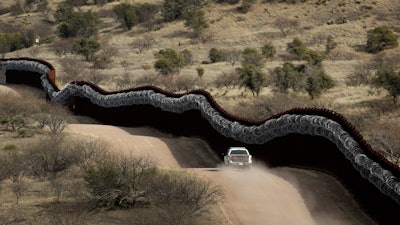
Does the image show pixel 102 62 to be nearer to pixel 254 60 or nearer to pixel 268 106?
pixel 254 60

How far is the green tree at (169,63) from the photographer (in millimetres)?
55000

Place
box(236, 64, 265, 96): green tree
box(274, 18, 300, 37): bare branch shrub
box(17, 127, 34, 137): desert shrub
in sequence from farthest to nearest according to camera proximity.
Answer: box(274, 18, 300, 37): bare branch shrub
box(236, 64, 265, 96): green tree
box(17, 127, 34, 137): desert shrub

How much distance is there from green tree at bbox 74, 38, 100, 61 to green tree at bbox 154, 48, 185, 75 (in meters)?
12.1

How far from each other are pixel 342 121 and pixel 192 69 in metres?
40.5

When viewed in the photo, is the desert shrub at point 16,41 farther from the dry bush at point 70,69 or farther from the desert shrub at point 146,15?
the desert shrub at point 146,15

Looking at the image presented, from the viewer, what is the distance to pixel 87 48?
67562 millimetres

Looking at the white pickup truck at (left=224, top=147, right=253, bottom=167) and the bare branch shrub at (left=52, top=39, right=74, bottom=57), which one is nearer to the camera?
the white pickup truck at (left=224, top=147, right=253, bottom=167)

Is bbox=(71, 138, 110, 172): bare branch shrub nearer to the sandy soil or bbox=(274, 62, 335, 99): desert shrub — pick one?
the sandy soil

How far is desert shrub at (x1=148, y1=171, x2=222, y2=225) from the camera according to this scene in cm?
1437

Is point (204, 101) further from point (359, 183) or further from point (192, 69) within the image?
point (192, 69)

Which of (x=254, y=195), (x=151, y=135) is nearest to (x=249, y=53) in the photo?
(x=151, y=135)

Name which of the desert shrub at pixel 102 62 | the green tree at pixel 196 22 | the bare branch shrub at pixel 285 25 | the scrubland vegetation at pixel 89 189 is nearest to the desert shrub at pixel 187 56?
the desert shrub at pixel 102 62

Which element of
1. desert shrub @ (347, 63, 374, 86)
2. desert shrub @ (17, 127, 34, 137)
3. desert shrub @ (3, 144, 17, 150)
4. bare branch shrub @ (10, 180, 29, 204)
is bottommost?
desert shrub @ (347, 63, 374, 86)

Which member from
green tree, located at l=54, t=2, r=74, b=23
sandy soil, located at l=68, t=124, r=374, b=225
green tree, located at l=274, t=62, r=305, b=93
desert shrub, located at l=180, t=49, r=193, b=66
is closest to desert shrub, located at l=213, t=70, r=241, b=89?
green tree, located at l=274, t=62, r=305, b=93
